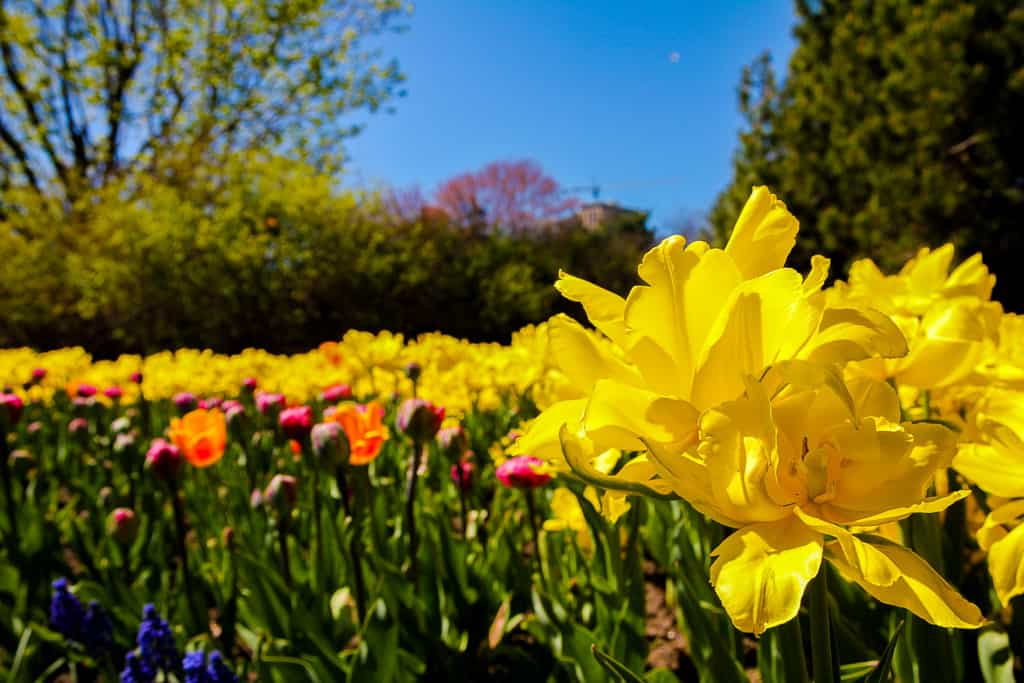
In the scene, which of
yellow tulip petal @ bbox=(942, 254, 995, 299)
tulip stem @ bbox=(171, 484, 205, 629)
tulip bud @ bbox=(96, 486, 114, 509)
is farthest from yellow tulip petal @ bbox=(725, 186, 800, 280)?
tulip bud @ bbox=(96, 486, 114, 509)

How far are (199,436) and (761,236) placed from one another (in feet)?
6.03

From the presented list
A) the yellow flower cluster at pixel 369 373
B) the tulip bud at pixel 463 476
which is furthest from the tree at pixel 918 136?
the tulip bud at pixel 463 476

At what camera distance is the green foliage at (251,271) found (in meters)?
10.2

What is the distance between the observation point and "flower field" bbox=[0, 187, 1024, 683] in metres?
0.55

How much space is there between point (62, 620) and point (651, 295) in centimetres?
153

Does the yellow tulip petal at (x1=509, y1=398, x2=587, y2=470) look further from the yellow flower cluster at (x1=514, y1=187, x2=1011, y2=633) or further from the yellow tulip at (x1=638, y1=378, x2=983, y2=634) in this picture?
the yellow tulip at (x1=638, y1=378, x2=983, y2=634)

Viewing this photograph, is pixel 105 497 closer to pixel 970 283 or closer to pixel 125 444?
pixel 125 444

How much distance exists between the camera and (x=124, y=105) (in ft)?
51.1

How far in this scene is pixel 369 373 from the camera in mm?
3178

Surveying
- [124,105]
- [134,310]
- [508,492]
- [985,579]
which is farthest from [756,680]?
[124,105]

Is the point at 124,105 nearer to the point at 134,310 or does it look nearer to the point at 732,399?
the point at 134,310

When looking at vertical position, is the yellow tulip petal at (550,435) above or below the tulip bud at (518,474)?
above

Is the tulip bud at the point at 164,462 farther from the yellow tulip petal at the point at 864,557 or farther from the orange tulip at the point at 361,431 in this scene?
the yellow tulip petal at the point at 864,557

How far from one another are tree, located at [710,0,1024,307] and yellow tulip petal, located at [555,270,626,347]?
8.72 metres
